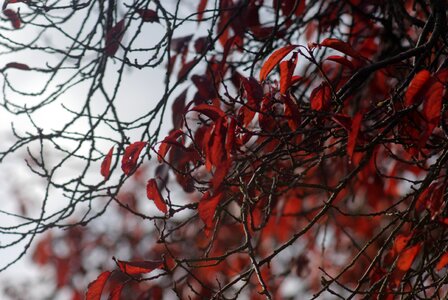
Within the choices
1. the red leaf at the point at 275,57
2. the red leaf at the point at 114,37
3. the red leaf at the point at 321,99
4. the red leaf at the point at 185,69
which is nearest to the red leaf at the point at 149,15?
the red leaf at the point at 114,37

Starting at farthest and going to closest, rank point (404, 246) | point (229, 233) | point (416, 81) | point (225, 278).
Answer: point (229, 233)
point (225, 278)
point (404, 246)
point (416, 81)

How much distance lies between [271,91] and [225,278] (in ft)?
12.5

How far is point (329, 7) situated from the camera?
12.3 ft

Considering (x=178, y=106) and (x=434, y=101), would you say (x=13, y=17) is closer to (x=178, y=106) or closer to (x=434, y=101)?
(x=178, y=106)

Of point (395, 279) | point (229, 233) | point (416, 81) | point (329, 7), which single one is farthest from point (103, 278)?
point (229, 233)

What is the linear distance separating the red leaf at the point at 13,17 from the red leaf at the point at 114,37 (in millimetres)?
389

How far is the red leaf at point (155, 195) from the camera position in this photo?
2453 millimetres

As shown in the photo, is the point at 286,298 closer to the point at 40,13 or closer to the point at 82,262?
the point at 82,262

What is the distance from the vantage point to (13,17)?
10.1ft

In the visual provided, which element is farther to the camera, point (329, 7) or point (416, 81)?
point (329, 7)

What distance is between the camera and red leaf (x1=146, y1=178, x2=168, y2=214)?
2453mm

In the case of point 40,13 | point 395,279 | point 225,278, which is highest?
point 225,278

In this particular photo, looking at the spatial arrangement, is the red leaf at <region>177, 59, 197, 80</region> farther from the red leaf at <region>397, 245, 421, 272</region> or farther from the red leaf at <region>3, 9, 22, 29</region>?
the red leaf at <region>397, 245, 421, 272</region>

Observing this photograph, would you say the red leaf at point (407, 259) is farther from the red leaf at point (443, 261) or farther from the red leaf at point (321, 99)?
the red leaf at point (321, 99)
